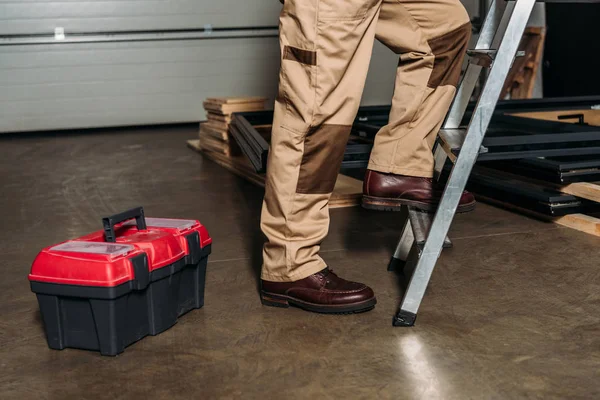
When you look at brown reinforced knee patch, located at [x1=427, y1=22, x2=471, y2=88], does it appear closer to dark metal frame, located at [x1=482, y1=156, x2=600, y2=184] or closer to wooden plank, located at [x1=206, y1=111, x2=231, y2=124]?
dark metal frame, located at [x1=482, y1=156, x2=600, y2=184]

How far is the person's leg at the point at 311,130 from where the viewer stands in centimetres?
212

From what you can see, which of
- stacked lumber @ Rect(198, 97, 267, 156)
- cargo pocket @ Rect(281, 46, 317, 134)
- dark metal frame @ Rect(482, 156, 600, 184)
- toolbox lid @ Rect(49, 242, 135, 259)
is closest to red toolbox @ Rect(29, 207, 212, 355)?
toolbox lid @ Rect(49, 242, 135, 259)

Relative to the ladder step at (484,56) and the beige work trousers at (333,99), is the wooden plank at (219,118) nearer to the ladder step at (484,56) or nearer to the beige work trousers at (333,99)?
the beige work trousers at (333,99)

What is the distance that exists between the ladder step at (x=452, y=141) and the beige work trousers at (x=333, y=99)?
0.06m

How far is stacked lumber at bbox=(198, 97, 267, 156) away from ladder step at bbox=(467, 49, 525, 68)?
11.5 ft

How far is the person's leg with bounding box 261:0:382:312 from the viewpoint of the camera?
2123 millimetres

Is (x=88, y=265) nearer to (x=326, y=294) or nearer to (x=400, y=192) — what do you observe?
(x=326, y=294)

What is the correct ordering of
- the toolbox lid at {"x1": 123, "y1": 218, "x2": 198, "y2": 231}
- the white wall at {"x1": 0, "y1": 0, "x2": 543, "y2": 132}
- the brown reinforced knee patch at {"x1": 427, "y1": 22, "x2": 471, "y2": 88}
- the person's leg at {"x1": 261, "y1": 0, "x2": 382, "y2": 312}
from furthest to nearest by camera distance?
the white wall at {"x1": 0, "y1": 0, "x2": 543, "y2": 132}
the brown reinforced knee patch at {"x1": 427, "y1": 22, "x2": 471, "y2": 88}
the toolbox lid at {"x1": 123, "y1": 218, "x2": 198, "y2": 231}
the person's leg at {"x1": 261, "y1": 0, "x2": 382, "y2": 312}

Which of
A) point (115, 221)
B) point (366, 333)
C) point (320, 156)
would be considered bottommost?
point (366, 333)

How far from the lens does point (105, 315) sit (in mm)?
2059

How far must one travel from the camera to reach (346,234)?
11.4 ft

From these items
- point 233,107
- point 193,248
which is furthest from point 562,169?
point 233,107

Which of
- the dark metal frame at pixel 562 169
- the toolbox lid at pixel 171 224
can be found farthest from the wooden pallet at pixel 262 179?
the toolbox lid at pixel 171 224

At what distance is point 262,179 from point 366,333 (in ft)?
8.80
